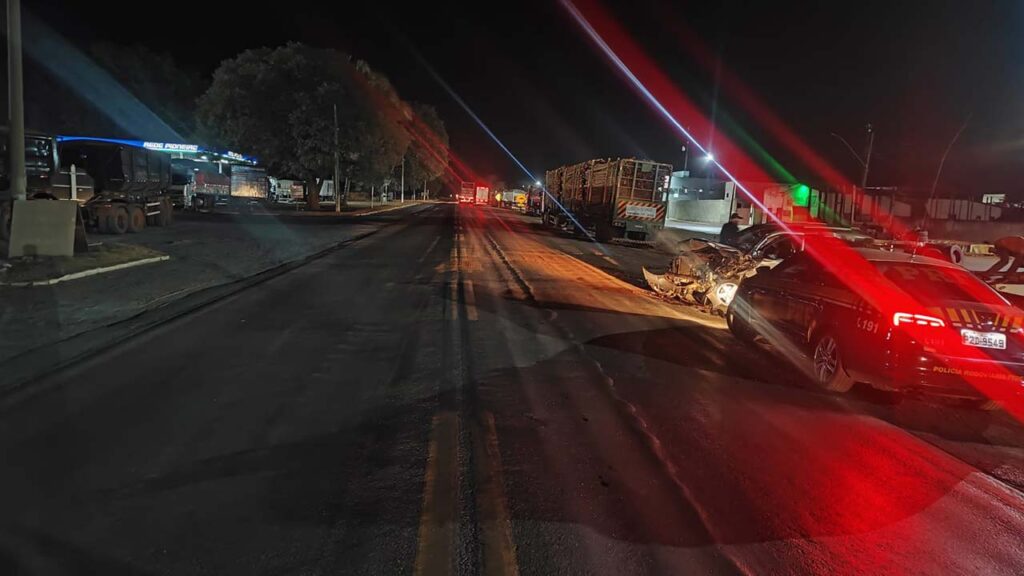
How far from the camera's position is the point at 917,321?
6.08 m

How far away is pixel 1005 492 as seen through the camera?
4645 millimetres

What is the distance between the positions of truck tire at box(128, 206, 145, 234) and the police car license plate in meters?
22.1

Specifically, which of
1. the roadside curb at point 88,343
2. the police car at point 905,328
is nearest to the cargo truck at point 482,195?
the roadside curb at point 88,343

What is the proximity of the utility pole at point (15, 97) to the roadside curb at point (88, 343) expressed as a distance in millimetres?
4442

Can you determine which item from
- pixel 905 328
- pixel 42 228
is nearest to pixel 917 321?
pixel 905 328

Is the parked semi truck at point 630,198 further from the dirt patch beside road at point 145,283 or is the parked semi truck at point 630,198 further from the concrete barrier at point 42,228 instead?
the concrete barrier at point 42,228

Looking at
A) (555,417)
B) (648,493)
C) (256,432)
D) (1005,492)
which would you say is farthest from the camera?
(555,417)

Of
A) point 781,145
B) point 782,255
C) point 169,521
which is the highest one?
point 781,145

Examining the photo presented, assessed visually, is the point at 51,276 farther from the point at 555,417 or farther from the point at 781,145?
the point at 781,145

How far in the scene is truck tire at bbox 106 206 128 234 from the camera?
20359 millimetres

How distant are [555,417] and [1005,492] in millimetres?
3154

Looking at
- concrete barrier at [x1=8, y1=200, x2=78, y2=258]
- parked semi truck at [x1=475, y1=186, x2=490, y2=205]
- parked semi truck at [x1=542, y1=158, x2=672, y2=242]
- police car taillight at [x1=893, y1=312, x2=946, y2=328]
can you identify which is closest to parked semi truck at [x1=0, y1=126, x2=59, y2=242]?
concrete barrier at [x1=8, y1=200, x2=78, y2=258]

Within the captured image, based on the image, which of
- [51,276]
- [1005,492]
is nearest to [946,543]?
[1005,492]

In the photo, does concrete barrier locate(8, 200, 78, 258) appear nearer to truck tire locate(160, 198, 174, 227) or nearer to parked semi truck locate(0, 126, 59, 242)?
parked semi truck locate(0, 126, 59, 242)
